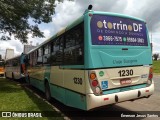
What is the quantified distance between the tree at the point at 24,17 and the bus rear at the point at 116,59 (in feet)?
25.5

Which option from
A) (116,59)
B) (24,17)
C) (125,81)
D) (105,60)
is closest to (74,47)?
(105,60)

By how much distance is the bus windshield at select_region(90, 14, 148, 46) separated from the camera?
19.7ft

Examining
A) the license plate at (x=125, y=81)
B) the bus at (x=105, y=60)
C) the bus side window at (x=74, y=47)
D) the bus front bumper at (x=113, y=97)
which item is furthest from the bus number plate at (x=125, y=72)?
the bus side window at (x=74, y=47)

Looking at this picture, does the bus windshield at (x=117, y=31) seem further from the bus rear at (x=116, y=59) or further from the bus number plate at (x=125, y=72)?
the bus number plate at (x=125, y=72)

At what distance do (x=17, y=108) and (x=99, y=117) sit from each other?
313 cm

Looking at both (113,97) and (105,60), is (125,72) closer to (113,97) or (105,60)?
(105,60)

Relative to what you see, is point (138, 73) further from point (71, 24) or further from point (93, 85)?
point (71, 24)

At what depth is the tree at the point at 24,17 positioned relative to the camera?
13555mm

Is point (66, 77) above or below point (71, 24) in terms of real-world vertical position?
below

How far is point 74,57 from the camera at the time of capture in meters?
6.52

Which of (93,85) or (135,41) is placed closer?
(93,85)

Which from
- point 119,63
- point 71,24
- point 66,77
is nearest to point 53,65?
point 66,77

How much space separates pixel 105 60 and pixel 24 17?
34.0 feet

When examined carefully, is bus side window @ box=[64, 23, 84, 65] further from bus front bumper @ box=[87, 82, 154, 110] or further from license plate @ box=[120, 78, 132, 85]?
license plate @ box=[120, 78, 132, 85]
